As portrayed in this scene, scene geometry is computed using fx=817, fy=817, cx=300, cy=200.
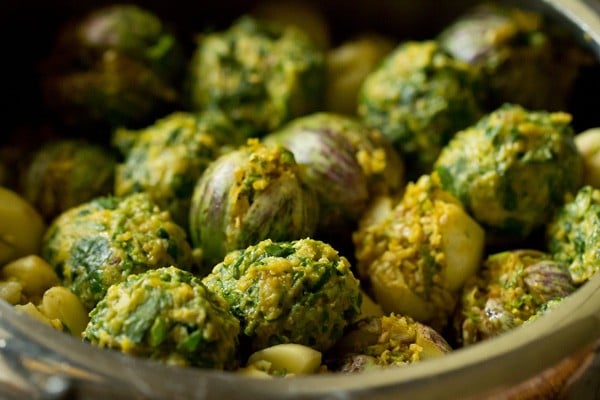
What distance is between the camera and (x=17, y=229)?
1.64 m

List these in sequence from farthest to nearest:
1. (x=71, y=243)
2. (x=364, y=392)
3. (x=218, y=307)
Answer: (x=71, y=243) → (x=218, y=307) → (x=364, y=392)

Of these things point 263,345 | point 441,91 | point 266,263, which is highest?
point 441,91

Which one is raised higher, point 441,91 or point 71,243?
point 441,91

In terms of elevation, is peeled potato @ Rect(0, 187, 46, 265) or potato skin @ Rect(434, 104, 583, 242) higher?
potato skin @ Rect(434, 104, 583, 242)

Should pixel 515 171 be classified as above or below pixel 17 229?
above

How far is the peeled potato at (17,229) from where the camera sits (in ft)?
5.31

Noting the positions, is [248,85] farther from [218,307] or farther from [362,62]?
[218,307]

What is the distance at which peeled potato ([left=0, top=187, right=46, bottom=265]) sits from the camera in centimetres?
162

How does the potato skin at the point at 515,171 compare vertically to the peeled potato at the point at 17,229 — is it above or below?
above

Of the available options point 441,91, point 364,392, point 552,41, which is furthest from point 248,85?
point 364,392

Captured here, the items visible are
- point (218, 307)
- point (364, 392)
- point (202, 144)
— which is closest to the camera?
point (364, 392)

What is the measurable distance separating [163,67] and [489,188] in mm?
853

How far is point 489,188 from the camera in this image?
1569mm

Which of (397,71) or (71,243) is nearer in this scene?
(71,243)
